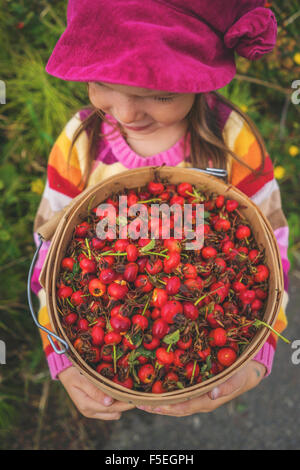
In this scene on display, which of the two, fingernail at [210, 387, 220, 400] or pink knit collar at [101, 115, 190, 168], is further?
pink knit collar at [101, 115, 190, 168]

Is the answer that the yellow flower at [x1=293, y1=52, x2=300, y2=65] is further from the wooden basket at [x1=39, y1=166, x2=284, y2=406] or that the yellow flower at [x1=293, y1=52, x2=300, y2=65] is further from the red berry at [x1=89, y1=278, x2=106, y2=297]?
the red berry at [x1=89, y1=278, x2=106, y2=297]

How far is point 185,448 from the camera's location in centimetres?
187

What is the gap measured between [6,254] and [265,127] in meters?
1.76

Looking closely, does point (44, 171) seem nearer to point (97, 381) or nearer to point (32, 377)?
point (32, 377)

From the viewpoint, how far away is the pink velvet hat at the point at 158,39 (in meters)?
0.76

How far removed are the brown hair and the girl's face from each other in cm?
27

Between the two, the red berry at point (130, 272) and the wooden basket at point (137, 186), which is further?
the red berry at point (130, 272)

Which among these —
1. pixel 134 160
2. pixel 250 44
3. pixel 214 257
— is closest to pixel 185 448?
pixel 214 257

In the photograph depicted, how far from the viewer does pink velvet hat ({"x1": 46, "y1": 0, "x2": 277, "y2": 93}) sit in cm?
76

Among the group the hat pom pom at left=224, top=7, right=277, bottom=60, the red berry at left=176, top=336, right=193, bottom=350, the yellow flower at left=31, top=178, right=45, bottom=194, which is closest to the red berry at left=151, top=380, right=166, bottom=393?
the red berry at left=176, top=336, right=193, bottom=350

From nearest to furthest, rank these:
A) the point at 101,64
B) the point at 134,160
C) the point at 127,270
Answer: the point at 101,64 < the point at 127,270 < the point at 134,160

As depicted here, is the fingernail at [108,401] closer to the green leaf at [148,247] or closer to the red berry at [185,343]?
the red berry at [185,343]

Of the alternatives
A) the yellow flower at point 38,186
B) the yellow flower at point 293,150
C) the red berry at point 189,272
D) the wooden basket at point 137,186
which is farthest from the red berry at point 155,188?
the yellow flower at point 293,150
